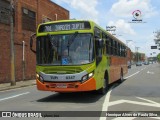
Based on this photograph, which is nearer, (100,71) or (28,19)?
(100,71)

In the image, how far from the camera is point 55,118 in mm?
10242

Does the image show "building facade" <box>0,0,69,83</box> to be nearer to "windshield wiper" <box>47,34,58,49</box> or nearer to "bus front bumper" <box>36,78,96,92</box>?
"windshield wiper" <box>47,34,58,49</box>

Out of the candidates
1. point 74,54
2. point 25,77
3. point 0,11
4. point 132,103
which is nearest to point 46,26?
point 74,54

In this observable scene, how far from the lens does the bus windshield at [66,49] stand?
1391 cm

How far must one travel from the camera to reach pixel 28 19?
3388 cm

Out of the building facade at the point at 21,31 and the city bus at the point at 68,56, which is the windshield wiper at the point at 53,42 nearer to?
the city bus at the point at 68,56

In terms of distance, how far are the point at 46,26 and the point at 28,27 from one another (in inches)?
765

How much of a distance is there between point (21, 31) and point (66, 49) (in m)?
18.6

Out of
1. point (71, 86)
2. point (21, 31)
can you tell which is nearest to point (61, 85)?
point (71, 86)

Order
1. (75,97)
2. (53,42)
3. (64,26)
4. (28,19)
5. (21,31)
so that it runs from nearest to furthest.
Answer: (53,42) → (64,26) → (75,97) → (21,31) → (28,19)

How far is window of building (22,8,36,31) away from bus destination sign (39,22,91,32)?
60.0 ft

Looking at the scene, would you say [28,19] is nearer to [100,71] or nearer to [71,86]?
[100,71]

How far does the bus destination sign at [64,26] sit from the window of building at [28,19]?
720 inches

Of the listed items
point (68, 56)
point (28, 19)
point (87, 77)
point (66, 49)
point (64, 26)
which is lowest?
point (87, 77)
